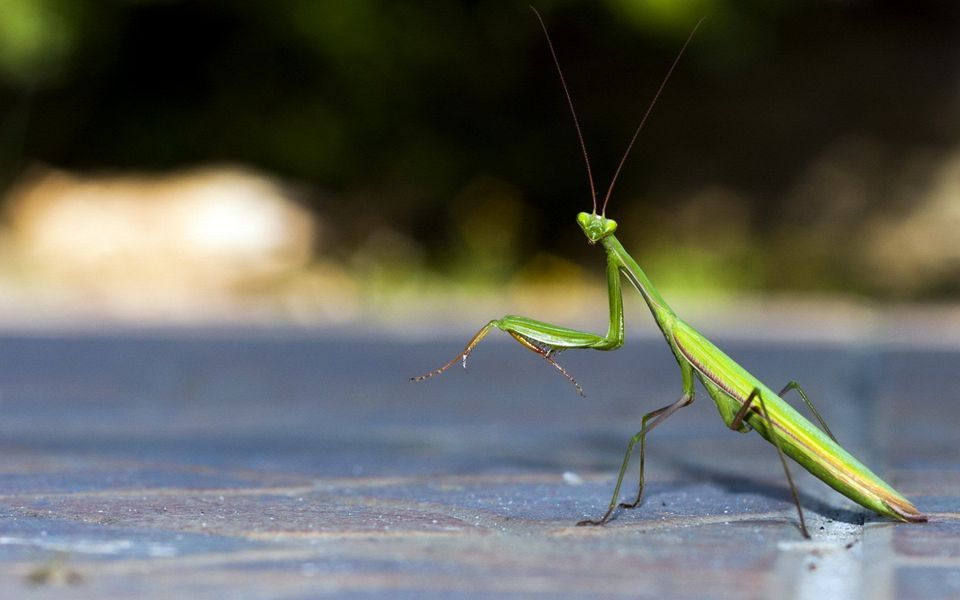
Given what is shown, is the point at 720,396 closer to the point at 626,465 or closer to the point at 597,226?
the point at 626,465

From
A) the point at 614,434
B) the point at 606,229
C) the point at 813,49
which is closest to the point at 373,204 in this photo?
the point at 813,49

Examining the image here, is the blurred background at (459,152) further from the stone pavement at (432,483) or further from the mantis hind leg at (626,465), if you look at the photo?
the mantis hind leg at (626,465)

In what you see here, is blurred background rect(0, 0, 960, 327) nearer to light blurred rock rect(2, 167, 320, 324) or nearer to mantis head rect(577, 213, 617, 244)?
light blurred rock rect(2, 167, 320, 324)

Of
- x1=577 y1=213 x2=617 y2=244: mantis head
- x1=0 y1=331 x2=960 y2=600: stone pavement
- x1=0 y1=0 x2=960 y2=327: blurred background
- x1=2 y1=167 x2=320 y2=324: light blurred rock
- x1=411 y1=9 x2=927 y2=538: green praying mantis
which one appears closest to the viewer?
x1=0 y1=331 x2=960 y2=600: stone pavement

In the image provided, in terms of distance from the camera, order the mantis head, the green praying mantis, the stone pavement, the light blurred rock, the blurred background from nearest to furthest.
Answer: the stone pavement, the green praying mantis, the mantis head, the light blurred rock, the blurred background

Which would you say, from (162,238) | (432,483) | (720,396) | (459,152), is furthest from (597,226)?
(459,152)

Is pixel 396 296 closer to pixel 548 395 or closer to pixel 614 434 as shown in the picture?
pixel 548 395

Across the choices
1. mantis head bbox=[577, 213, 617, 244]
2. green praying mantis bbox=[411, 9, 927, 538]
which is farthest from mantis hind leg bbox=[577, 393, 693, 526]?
mantis head bbox=[577, 213, 617, 244]

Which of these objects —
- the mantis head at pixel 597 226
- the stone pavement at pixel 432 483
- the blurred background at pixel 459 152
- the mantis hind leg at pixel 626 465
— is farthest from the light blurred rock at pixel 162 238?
the mantis hind leg at pixel 626 465
